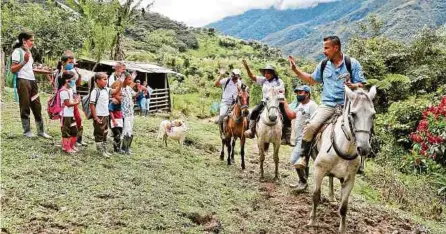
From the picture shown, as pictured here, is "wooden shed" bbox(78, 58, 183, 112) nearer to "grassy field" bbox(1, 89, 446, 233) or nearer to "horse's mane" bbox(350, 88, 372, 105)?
"grassy field" bbox(1, 89, 446, 233)

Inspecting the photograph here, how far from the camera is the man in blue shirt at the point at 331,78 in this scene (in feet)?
19.5

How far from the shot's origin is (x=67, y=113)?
23.9 ft

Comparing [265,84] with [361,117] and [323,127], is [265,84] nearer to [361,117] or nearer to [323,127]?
[323,127]

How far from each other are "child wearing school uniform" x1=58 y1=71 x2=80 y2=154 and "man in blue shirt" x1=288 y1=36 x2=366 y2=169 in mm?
3909

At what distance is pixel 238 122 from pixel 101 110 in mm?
3618

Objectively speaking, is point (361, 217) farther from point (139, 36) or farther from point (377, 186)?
point (139, 36)

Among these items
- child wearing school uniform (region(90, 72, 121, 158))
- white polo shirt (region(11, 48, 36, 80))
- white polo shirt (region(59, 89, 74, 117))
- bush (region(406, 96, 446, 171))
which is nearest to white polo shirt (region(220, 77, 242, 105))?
child wearing school uniform (region(90, 72, 121, 158))

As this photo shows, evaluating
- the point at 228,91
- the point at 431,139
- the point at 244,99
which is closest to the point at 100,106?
the point at 244,99

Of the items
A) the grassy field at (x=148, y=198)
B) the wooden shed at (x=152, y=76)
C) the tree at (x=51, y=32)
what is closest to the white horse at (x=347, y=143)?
the grassy field at (x=148, y=198)

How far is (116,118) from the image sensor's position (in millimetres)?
8367

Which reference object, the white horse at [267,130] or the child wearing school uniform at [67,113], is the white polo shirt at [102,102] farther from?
the white horse at [267,130]

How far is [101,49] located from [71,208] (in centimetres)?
2045

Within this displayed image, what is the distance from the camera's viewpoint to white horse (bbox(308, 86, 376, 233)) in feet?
16.1

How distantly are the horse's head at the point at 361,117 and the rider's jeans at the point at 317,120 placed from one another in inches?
44.2
